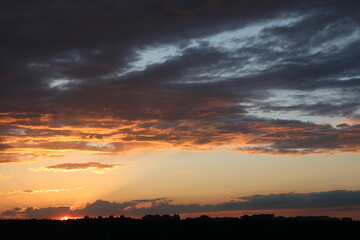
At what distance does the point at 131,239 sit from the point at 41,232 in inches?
655

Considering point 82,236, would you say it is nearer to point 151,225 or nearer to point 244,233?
point 151,225

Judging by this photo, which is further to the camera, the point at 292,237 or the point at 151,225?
the point at 151,225

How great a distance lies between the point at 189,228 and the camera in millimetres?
86938

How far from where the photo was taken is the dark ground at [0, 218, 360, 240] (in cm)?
8006

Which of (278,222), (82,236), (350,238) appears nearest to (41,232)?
(82,236)

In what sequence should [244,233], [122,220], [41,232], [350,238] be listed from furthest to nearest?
[122,220] < [41,232] < [244,233] < [350,238]

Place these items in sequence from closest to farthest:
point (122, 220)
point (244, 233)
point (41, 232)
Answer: point (244, 233)
point (41, 232)
point (122, 220)

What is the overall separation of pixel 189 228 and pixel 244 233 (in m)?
9.39

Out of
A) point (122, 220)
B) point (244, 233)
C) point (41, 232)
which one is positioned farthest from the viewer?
point (122, 220)

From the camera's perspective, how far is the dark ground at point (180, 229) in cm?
8006

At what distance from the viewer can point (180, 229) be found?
86438 mm

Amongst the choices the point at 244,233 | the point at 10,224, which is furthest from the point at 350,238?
the point at 10,224

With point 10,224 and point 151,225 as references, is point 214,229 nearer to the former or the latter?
point 151,225

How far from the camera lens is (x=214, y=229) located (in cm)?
8519
